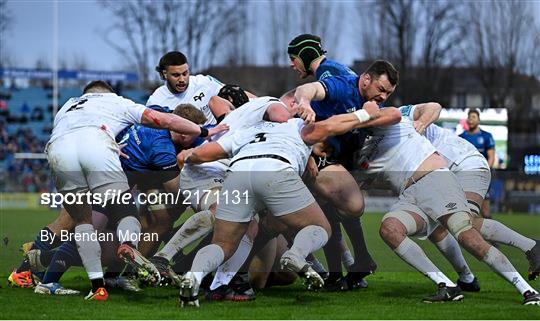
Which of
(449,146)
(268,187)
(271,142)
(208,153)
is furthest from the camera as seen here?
(449,146)

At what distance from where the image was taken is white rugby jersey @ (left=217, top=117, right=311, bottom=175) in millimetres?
8297

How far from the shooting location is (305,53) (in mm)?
10148

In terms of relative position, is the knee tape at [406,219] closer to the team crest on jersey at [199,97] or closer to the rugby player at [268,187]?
the rugby player at [268,187]

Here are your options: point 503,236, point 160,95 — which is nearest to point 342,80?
point 503,236

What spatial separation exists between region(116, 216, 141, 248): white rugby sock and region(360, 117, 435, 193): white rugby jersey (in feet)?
7.25

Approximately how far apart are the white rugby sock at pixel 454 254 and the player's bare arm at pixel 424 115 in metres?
1.05

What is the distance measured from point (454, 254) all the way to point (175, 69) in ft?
12.0

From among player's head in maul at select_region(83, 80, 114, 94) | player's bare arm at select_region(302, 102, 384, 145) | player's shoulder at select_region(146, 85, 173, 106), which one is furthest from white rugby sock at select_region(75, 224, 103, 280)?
player's shoulder at select_region(146, 85, 173, 106)

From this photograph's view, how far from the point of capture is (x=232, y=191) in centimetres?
830

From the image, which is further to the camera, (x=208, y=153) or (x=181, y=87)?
(x=181, y=87)

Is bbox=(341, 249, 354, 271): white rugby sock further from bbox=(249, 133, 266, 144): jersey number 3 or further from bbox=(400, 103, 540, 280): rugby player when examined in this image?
bbox=(249, 133, 266, 144): jersey number 3

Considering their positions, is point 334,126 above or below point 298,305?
above

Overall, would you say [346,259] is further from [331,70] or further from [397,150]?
[331,70]

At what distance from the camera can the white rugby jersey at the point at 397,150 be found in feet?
30.3
